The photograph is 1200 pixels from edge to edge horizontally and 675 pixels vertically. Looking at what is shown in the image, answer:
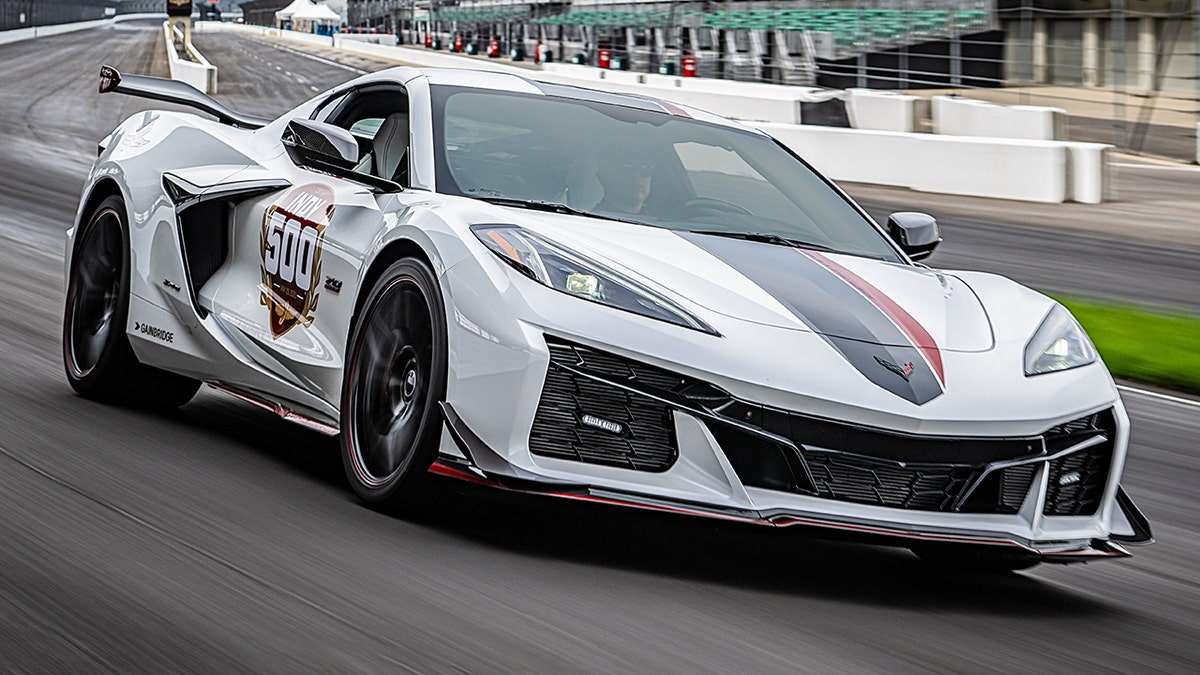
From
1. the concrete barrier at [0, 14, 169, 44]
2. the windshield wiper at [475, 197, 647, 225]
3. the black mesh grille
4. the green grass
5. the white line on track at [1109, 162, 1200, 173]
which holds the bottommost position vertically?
the white line on track at [1109, 162, 1200, 173]

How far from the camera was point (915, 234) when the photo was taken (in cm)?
571

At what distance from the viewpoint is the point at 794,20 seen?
126 feet

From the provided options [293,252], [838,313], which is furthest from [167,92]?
[838,313]

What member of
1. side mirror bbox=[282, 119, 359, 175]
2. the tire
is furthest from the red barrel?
side mirror bbox=[282, 119, 359, 175]

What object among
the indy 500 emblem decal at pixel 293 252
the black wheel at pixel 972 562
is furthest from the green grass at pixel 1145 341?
the indy 500 emblem decal at pixel 293 252

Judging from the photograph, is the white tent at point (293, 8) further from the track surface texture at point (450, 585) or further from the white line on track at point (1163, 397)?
the track surface texture at point (450, 585)

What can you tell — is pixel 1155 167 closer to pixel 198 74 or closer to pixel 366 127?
pixel 366 127

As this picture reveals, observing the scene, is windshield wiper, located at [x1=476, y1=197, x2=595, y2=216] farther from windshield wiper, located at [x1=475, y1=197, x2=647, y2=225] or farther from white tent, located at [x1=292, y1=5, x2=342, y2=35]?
white tent, located at [x1=292, y1=5, x2=342, y2=35]

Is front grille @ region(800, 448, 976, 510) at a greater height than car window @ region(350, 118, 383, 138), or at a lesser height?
lesser

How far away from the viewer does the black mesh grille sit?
4234mm

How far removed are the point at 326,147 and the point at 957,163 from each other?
54.9 ft

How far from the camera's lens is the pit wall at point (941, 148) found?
65.5ft

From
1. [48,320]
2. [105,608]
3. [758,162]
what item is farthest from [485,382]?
[48,320]

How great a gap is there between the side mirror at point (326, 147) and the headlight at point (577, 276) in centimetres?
77
